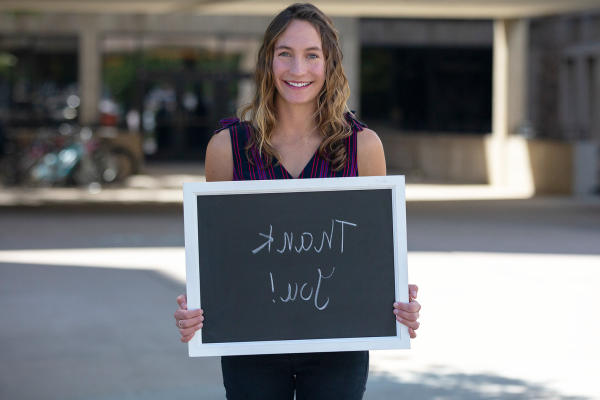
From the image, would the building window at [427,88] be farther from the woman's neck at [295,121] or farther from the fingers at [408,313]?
the fingers at [408,313]

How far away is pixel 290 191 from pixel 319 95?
358 millimetres

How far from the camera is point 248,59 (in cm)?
2608

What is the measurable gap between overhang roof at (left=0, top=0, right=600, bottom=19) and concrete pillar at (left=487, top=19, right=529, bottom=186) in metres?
0.63

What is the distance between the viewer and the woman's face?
8.51ft

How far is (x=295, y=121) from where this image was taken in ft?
8.89

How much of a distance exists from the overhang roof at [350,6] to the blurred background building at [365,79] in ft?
2.01

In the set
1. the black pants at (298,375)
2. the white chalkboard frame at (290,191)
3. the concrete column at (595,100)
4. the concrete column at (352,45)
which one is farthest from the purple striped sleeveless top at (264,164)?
the concrete column at (352,45)

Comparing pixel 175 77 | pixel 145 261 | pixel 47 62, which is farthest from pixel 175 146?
pixel 145 261

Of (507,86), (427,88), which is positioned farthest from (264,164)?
(427,88)

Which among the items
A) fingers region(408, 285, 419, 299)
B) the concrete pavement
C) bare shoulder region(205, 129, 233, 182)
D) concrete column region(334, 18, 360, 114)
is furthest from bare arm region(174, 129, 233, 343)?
concrete column region(334, 18, 360, 114)

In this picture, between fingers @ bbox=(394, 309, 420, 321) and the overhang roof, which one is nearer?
fingers @ bbox=(394, 309, 420, 321)

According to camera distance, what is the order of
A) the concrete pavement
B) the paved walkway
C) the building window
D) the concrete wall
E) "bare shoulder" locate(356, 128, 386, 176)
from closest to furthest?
1. "bare shoulder" locate(356, 128, 386, 176)
2. the concrete pavement
3. the paved walkway
4. the concrete wall
5. the building window

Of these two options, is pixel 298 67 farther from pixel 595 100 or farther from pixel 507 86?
pixel 595 100

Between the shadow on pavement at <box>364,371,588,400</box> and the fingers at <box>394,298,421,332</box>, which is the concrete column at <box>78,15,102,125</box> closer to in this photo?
the shadow on pavement at <box>364,371,588,400</box>
